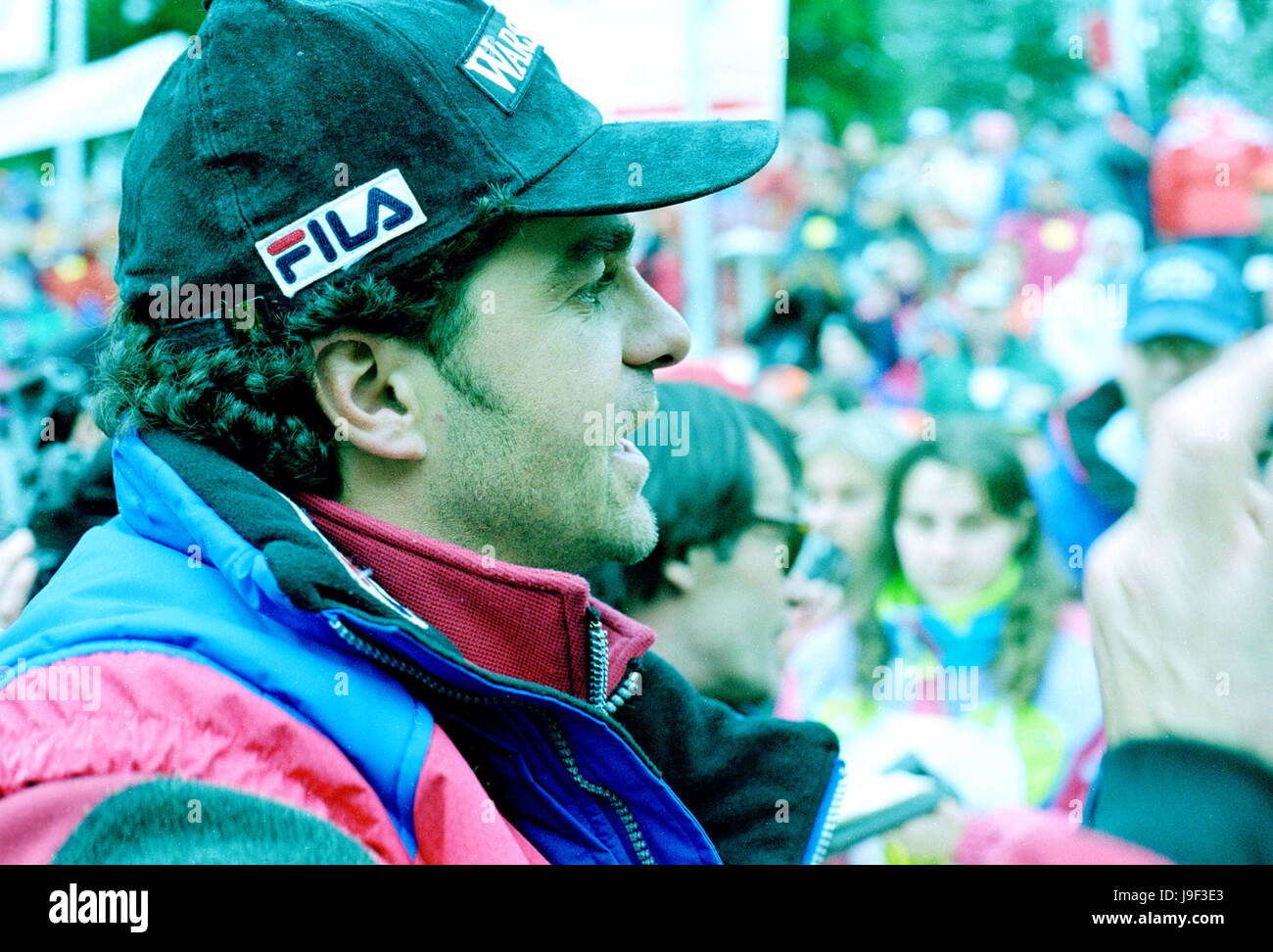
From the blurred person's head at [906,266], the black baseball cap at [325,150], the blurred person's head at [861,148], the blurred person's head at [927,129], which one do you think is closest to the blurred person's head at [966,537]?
the black baseball cap at [325,150]

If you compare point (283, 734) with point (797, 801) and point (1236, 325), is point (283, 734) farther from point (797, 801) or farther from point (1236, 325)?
point (1236, 325)

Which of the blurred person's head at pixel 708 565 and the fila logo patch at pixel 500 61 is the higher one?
the fila logo patch at pixel 500 61

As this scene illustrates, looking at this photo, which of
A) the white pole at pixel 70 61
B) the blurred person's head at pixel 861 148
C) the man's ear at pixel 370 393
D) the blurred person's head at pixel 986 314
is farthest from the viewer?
the blurred person's head at pixel 861 148

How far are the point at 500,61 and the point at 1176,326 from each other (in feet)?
11.1

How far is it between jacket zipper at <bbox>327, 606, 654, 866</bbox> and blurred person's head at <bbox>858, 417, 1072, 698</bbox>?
2093 mm

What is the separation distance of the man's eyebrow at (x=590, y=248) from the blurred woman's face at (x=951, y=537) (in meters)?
2.05

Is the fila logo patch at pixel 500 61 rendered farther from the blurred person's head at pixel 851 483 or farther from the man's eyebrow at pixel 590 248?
the blurred person's head at pixel 851 483

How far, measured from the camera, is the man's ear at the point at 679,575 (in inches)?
104

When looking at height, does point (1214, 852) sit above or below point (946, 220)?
below

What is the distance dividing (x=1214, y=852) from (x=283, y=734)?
2.81 feet

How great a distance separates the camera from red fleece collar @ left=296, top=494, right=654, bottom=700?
1447mm

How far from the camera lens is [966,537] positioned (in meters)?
3.47

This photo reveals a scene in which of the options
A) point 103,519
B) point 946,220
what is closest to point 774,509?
point 103,519

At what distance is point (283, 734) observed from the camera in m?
1.16
